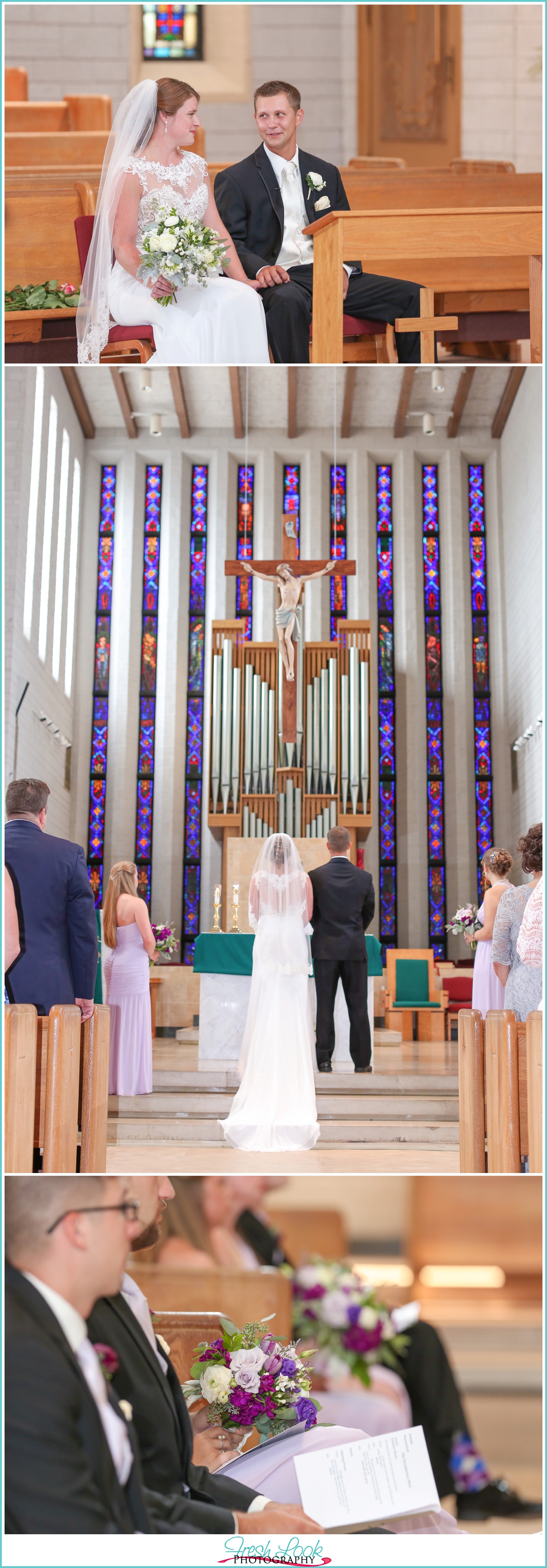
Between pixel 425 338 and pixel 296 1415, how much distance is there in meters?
3.92

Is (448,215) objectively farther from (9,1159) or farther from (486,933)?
(9,1159)

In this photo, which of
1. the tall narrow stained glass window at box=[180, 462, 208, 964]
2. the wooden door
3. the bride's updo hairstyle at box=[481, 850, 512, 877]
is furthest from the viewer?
the tall narrow stained glass window at box=[180, 462, 208, 964]

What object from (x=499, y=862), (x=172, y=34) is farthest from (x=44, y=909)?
(x=172, y=34)

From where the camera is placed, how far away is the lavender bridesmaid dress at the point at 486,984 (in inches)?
224

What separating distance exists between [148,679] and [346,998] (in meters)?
10.1

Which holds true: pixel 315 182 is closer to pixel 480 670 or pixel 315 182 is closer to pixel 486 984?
pixel 486 984

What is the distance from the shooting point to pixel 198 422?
15.8 m

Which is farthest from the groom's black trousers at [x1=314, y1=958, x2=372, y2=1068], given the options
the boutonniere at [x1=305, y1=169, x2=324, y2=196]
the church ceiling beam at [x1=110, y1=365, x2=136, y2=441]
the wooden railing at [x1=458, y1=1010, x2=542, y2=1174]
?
the church ceiling beam at [x1=110, y1=365, x2=136, y2=441]

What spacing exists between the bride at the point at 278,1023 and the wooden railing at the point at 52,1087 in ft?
5.23

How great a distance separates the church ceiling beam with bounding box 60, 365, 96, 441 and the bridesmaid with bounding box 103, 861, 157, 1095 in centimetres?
848

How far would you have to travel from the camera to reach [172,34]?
37.1 feet

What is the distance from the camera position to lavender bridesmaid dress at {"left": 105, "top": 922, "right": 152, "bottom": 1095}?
19.1ft

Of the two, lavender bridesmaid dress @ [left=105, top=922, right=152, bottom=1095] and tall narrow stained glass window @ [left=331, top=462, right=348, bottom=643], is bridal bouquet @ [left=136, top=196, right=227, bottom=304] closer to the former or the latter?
lavender bridesmaid dress @ [left=105, top=922, right=152, bottom=1095]

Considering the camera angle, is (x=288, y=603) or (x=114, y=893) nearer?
(x=114, y=893)
